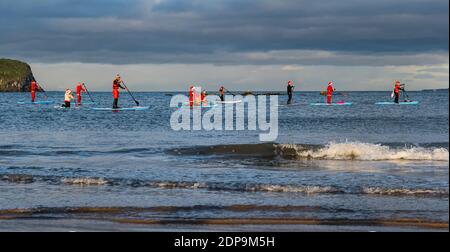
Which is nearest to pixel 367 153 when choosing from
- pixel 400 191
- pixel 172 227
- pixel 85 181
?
pixel 400 191

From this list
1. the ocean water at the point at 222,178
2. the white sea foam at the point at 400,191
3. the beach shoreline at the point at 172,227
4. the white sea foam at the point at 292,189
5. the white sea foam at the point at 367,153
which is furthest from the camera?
the white sea foam at the point at 367,153

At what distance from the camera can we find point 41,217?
1180cm

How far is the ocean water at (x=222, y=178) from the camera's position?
12.1m

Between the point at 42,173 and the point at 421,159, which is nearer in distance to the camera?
the point at 42,173

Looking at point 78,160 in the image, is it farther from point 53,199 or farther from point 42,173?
point 53,199

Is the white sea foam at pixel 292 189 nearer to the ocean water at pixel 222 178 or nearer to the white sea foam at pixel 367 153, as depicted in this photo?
the ocean water at pixel 222 178

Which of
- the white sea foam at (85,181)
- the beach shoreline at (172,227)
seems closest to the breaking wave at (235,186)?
the white sea foam at (85,181)

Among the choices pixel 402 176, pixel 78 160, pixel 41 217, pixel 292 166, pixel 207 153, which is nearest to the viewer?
pixel 41 217

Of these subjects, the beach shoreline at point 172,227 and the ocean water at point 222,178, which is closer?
the beach shoreline at point 172,227

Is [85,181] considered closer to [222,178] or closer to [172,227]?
[222,178]

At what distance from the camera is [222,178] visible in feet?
53.8

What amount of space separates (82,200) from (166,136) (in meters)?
16.7

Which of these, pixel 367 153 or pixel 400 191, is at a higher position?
pixel 367 153
